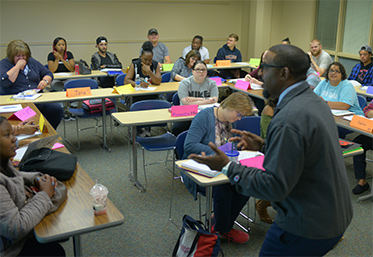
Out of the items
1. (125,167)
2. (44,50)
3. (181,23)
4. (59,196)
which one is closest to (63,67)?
(44,50)

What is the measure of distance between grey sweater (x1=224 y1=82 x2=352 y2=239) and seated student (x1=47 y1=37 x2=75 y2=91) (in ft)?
18.4

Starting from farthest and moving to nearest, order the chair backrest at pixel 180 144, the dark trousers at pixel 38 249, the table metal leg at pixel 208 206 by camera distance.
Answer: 1. the chair backrest at pixel 180 144
2. the table metal leg at pixel 208 206
3. the dark trousers at pixel 38 249

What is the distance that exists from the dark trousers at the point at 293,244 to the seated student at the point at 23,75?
156 inches

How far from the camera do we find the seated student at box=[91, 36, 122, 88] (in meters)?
6.89

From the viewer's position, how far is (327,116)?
5.19ft

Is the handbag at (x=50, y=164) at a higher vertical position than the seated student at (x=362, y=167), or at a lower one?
higher

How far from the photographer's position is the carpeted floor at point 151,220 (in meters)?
2.98

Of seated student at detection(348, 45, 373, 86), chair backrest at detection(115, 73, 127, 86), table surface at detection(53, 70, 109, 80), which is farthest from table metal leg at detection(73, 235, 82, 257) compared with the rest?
seated student at detection(348, 45, 373, 86)

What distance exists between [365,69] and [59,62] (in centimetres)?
523

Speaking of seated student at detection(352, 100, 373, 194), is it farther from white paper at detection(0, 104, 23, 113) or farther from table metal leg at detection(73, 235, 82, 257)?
white paper at detection(0, 104, 23, 113)

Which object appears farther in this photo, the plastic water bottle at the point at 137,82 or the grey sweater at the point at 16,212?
the plastic water bottle at the point at 137,82

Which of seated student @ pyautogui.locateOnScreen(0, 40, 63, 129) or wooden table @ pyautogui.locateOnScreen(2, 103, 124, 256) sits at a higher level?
seated student @ pyautogui.locateOnScreen(0, 40, 63, 129)

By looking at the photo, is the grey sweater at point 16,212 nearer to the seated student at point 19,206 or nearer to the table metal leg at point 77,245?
the seated student at point 19,206

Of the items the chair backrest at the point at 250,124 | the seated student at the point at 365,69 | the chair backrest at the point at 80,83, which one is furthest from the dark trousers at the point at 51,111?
the seated student at the point at 365,69
